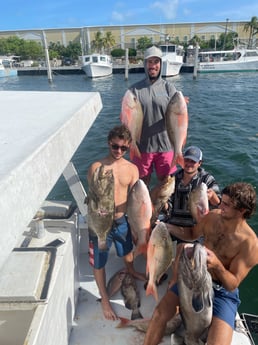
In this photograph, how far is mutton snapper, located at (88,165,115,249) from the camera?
9.46 feet

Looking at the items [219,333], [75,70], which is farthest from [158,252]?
[75,70]

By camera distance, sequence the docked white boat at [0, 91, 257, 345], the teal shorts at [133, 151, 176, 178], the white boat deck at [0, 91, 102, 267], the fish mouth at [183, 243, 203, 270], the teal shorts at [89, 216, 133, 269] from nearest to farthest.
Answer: the white boat deck at [0, 91, 102, 267] → the docked white boat at [0, 91, 257, 345] → the fish mouth at [183, 243, 203, 270] → the teal shorts at [89, 216, 133, 269] → the teal shorts at [133, 151, 176, 178]

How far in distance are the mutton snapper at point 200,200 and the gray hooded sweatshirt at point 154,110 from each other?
122 cm

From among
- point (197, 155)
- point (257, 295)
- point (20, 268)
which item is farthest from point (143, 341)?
point (257, 295)

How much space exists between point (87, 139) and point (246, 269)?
44.1 feet

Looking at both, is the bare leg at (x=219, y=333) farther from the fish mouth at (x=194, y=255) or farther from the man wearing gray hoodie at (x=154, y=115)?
the man wearing gray hoodie at (x=154, y=115)

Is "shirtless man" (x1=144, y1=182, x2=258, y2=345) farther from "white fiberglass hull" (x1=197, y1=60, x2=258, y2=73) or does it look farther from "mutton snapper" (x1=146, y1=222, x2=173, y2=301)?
"white fiberglass hull" (x1=197, y1=60, x2=258, y2=73)

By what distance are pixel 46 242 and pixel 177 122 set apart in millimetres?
2138

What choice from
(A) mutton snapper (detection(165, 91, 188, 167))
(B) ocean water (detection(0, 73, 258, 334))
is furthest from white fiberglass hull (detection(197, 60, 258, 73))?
(A) mutton snapper (detection(165, 91, 188, 167))

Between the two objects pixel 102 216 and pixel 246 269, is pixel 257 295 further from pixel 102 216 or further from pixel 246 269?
pixel 102 216

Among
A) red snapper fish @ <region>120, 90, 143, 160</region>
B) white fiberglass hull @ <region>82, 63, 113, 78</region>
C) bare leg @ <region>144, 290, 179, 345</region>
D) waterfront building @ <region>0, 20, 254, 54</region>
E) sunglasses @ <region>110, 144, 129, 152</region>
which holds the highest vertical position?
waterfront building @ <region>0, 20, 254, 54</region>

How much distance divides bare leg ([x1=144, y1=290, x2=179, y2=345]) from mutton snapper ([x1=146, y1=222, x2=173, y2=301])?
22 centimetres

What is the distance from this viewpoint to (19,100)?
3471 mm

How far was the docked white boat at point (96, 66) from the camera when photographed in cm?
4188
